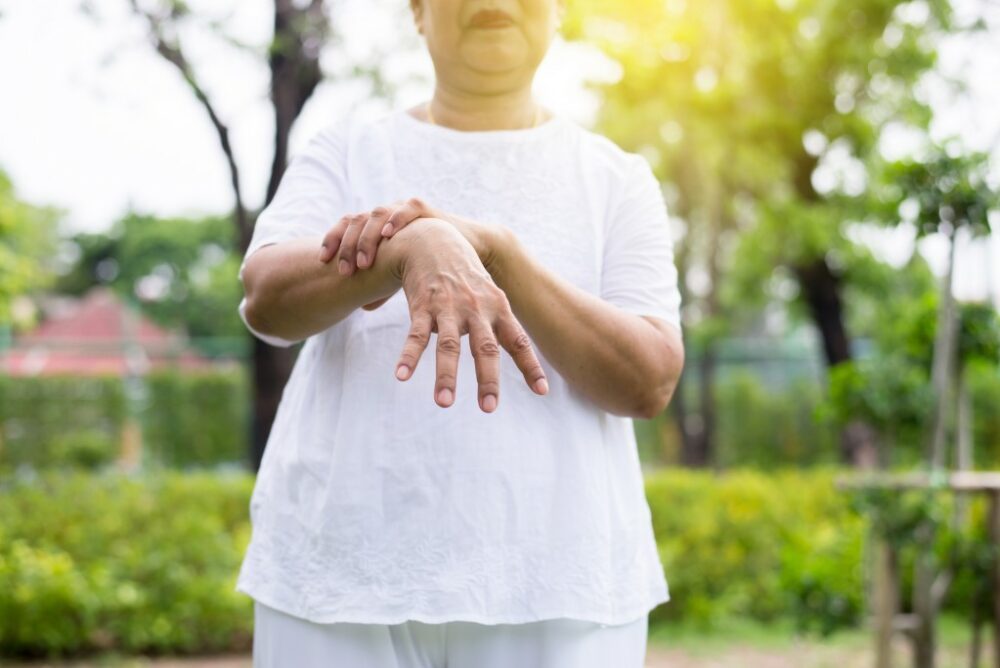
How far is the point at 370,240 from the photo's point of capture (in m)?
1.13

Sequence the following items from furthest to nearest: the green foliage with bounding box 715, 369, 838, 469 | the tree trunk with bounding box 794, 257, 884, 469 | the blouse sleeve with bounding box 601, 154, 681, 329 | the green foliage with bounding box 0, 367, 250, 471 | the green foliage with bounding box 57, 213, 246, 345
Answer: the green foliage with bounding box 57, 213, 246, 345 → the green foliage with bounding box 715, 369, 838, 469 → the green foliage with bounding box 0, 367, 250, 471 → the tree trunk with bounding box 794, 257, 884, 469 → the blouse sleeve with bounding box 601, 154, 681, 329

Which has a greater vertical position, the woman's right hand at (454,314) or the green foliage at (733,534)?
the woman's right hand at (454,314)

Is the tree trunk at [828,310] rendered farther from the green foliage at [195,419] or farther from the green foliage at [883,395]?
the green foliage at [195,419]

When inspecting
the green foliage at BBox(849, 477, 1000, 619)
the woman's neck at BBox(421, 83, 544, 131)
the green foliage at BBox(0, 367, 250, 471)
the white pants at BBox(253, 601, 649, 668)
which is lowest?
the green foliage at BBox(0, 367, 250, 471)

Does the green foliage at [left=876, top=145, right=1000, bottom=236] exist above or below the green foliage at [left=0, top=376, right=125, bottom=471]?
above

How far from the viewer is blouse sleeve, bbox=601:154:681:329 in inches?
52.5

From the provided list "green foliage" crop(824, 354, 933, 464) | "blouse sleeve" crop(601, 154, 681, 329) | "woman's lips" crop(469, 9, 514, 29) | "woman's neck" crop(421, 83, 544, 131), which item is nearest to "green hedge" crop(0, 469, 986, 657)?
"green foliage" crop(824, 354, 933, 464)

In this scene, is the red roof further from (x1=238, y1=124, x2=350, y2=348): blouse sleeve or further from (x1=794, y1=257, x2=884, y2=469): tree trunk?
(x1=238, y1=124, x2=350, y2=348): blouse sleeve

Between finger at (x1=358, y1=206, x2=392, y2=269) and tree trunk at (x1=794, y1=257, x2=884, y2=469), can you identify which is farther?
tree trunk at (x1=794, y1=257, x2=884, y2=469)

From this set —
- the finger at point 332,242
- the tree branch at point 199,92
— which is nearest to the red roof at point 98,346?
the tree branch at point 199,92

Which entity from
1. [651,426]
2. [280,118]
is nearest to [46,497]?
[280,118]

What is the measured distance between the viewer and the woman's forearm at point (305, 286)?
3.75ft

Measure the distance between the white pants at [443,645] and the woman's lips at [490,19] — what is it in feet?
2.40

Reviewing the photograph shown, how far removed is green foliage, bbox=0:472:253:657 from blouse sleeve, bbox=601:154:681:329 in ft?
15.0
